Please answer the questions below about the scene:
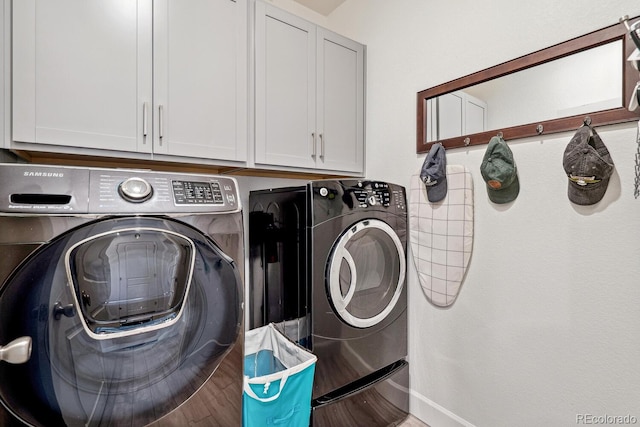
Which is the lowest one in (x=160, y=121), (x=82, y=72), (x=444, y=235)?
(x=444, y=235)

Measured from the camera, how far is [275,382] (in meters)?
1.25

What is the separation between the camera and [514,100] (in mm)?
1468

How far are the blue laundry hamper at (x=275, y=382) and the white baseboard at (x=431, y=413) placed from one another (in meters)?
0.84

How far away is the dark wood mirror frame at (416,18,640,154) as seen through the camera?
1.14 metres

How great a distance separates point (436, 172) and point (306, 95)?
2.90ft

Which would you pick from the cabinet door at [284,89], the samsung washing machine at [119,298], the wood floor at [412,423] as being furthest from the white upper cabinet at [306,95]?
the wood floor at [412,423]

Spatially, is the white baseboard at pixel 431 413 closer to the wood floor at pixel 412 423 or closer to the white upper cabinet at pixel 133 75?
the wood floor at pixel 412 423

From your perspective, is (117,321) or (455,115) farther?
(455,115)

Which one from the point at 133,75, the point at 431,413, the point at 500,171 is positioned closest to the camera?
the point at 133,75

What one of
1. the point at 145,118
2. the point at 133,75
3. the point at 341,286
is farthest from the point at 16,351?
the point at 341,286

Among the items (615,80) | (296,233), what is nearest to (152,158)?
(296,233)

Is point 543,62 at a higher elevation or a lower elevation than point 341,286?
higher

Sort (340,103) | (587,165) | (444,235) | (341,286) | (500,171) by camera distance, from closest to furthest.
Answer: (587,165)
(500,171)
(341,286)
(444,235)
(340,103)

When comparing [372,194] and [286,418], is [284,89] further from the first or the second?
[286,418]
